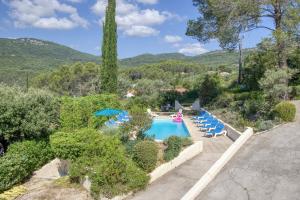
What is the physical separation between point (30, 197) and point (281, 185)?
9.43m

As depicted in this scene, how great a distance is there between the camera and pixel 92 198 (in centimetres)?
1242

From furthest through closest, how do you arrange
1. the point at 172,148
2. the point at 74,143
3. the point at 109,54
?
the point at 109,54 < the point at 172,148 < the point at 74,143

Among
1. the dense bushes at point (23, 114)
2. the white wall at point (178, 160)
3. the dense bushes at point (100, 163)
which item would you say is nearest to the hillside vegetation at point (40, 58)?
the dense bushes at point (23, 114)

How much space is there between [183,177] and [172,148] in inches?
84.2

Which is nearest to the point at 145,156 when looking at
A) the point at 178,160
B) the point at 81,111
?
the point at 178,160

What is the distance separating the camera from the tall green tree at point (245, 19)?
24875 millimetres

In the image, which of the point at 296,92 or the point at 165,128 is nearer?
the point at 296,92

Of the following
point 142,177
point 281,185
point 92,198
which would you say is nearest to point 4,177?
point 92,198

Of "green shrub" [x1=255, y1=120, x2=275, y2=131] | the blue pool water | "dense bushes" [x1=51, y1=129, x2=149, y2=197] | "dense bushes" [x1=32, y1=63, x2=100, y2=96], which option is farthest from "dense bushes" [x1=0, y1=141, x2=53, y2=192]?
"dense bushes" [x1=32, y1=63, x2=100, y2=96]

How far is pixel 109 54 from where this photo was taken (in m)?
30.9

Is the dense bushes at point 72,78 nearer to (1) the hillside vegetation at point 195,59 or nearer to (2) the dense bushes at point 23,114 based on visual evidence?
(2) the dense bushes at point 23,114

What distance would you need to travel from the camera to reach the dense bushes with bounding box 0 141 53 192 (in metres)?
13.9

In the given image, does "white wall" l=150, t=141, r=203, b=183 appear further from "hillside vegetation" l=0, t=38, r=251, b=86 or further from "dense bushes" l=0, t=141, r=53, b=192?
"hillside vegetation" l=0, t=38, r=251, b=86

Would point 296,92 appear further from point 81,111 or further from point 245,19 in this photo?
point 81,111
